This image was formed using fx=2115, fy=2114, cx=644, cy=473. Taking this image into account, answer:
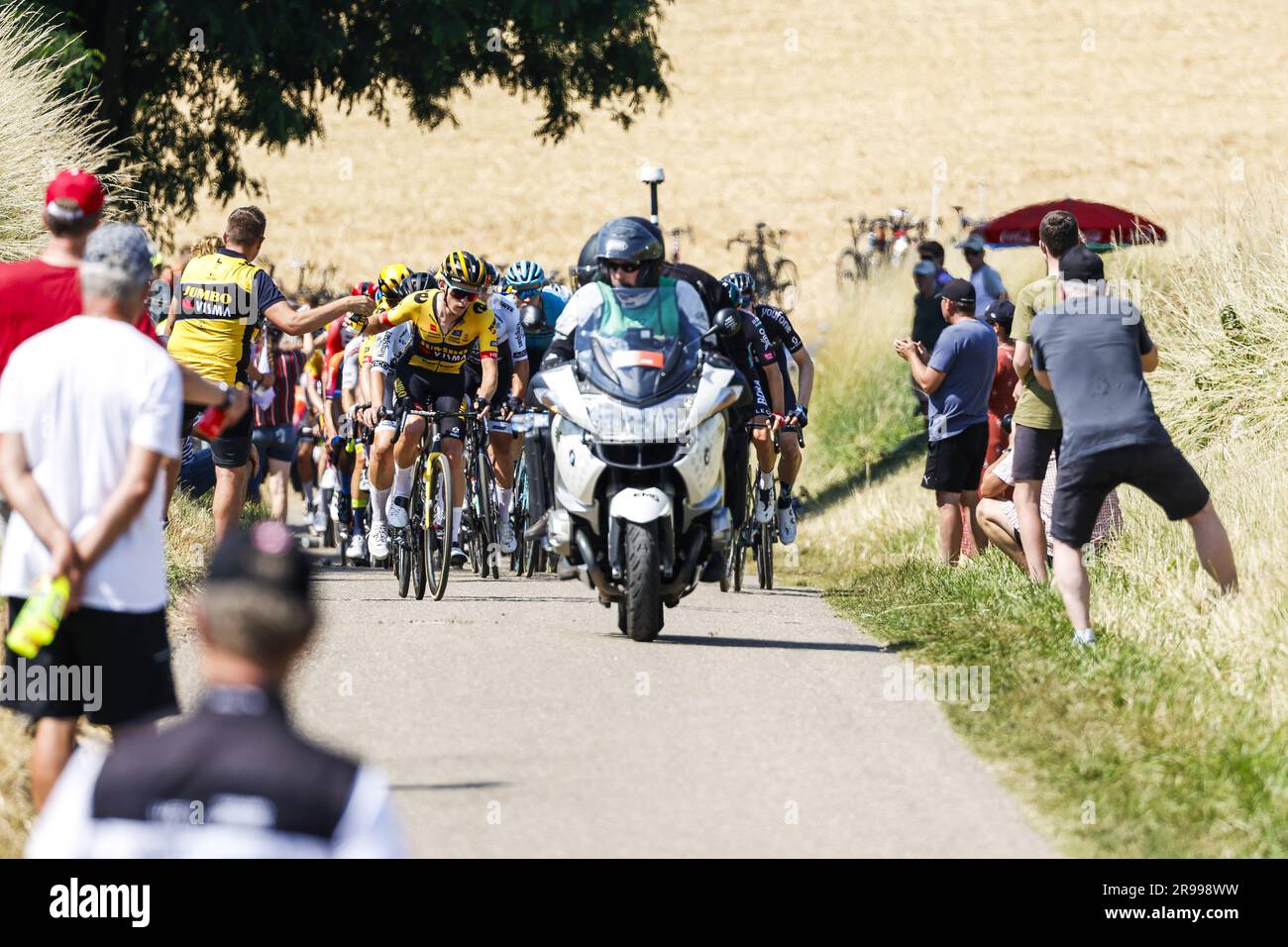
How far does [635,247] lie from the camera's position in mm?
10047

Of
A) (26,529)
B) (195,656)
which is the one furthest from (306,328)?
(26,529)

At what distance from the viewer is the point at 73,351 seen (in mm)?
5547

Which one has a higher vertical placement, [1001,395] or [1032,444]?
Result: [1032,444]

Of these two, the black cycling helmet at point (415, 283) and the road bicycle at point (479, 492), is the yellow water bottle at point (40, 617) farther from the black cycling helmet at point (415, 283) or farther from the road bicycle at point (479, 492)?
the black cycling helmet at point (415, 283)

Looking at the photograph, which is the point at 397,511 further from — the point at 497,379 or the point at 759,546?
the point at 759,546

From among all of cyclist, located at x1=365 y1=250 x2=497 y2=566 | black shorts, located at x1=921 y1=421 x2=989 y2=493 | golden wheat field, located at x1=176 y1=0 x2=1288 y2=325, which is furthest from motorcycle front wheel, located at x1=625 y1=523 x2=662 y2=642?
golden wheat field, located at x1=176 y1=0 x2=1288 y2=325

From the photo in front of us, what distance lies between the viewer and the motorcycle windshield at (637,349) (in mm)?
9828

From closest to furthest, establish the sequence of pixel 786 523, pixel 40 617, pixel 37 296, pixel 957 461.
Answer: pixel 40 617, pixel 37 296, pixel 957 461, pixel 786 523

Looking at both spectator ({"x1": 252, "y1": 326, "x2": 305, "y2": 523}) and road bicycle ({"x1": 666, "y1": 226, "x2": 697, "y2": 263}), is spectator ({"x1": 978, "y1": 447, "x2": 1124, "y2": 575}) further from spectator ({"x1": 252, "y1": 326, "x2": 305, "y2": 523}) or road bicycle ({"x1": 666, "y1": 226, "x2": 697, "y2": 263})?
road bicycle ({"x1": 666, "y1": 226, "x2": 697, "y2": 263})

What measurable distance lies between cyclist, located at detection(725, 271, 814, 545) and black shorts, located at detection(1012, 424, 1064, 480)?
95.1 inches

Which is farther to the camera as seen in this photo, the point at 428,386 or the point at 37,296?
the point at 428,386

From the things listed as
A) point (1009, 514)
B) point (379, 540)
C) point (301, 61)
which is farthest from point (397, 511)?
point (301, 61)

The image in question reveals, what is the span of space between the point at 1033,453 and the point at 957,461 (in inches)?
86.5

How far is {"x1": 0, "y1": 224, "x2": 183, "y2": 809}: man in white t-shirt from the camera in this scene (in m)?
5.51
